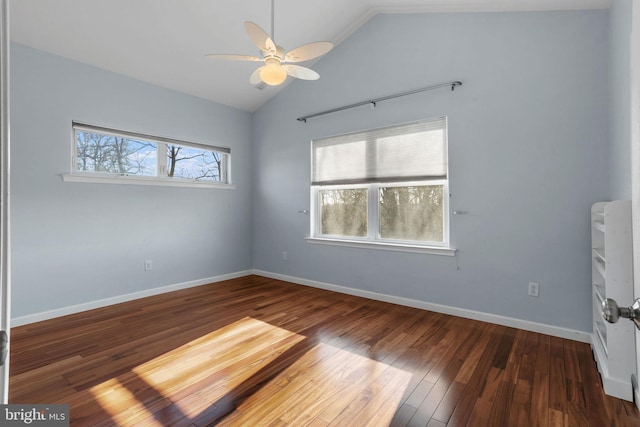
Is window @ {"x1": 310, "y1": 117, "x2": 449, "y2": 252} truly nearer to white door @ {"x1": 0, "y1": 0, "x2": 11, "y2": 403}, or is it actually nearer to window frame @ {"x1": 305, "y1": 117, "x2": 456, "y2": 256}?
window frame @ {"x1": 305, "y1": 117, "x2": 456, "y2": 256}

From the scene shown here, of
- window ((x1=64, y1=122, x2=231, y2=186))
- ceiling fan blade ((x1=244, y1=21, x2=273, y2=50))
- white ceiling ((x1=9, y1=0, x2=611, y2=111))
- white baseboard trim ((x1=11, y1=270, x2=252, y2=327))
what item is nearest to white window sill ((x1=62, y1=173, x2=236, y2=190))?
window ((x1=64, y1=122, x2=231, y2=186))

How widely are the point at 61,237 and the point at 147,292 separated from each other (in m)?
1.10

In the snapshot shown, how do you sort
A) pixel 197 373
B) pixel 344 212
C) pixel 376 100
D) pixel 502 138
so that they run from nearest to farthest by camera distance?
pixel 197 373 < pixel 502 138 < pixel 376 100 < pixel 344 212

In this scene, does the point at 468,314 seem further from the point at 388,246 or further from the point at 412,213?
the point at 412,213

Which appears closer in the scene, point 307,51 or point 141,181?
point 307,51

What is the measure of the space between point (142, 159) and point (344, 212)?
2.62 meters

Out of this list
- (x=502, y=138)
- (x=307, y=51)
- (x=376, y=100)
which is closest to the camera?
(x=307, y=51)

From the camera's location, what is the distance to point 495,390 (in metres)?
1.84

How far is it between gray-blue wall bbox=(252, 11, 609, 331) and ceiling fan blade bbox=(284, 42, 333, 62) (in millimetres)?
1428

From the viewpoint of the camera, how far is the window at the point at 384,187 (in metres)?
3.28

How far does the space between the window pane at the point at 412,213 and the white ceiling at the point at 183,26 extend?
72.3 inches

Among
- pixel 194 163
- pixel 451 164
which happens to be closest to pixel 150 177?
pixel 194 163

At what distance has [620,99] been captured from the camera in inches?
80.0

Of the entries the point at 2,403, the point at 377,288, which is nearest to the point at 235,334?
the point at 377,288
